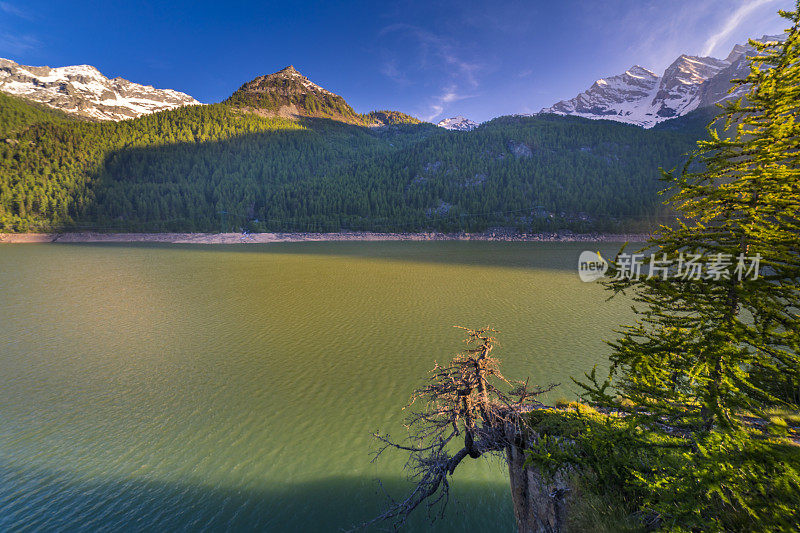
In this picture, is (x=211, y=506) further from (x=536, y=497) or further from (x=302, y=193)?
(x=302, y=193)

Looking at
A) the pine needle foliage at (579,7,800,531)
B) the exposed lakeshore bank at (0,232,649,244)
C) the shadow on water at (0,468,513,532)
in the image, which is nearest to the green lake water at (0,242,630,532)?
→ the shadow on water at (0,468,513,532)

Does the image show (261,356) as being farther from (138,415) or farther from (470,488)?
(470,488)

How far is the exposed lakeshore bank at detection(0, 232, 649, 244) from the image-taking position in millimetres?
117938

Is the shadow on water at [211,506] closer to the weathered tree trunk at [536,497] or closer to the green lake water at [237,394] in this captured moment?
the green lake water at [237,394]

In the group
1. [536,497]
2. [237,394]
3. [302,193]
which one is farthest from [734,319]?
[302,193]

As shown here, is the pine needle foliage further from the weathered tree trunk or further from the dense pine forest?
the dense pine forest

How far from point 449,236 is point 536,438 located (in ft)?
435

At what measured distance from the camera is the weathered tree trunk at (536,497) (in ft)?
20.8

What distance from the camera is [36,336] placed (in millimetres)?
22938

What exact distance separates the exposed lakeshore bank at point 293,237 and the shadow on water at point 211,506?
121369 mm

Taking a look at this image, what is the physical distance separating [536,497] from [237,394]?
1428 centimetres

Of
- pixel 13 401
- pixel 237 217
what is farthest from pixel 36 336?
pixel 237 217

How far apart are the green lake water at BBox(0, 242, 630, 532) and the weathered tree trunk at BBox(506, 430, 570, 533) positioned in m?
2.65

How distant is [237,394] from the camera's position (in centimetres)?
1543
